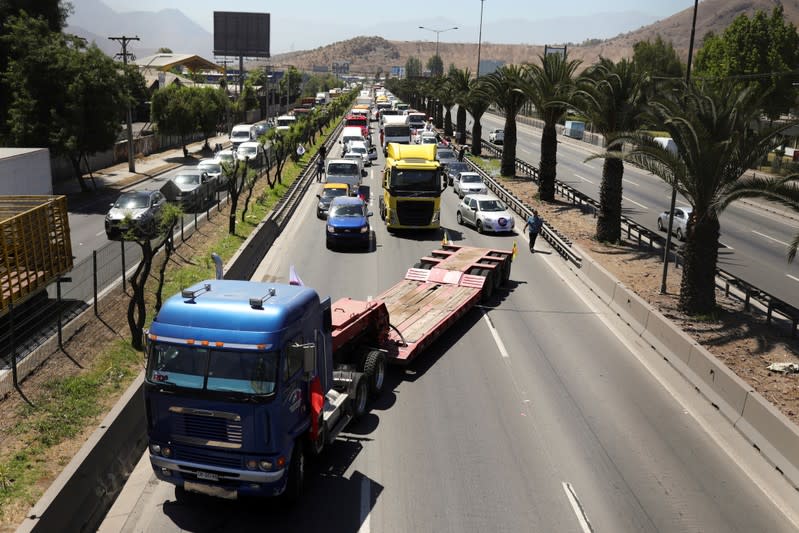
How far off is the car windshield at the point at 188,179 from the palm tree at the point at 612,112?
1953 cm

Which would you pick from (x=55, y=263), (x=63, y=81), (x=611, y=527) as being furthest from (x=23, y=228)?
(x=63, y=81)

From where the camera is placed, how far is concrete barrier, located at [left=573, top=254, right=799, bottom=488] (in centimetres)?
1282

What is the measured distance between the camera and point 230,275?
2223 centimetres

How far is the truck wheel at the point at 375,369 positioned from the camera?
1462 centimetres

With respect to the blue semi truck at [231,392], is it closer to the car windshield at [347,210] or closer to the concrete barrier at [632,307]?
the concrete barrier at [632,307]

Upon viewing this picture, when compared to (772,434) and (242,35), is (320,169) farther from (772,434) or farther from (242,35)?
(242,35)

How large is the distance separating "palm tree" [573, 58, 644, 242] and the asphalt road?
12.5 metres

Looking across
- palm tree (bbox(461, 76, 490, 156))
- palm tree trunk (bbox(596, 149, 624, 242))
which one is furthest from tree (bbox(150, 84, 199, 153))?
palm tree trunk (bbox(596, 149, 624, 242))

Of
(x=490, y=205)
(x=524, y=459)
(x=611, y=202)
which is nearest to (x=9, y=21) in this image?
(x=490, y=205)

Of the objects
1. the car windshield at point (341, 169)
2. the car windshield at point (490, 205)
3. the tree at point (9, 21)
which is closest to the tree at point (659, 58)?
the car windshield at point (341, 169)

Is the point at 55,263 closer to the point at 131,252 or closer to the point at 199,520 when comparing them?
the point at 131,252

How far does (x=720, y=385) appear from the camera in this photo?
611 inches

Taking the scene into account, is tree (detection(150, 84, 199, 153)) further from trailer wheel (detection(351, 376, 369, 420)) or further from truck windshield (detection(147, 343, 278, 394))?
truck windshield (detection(147, 343, 278, 394))

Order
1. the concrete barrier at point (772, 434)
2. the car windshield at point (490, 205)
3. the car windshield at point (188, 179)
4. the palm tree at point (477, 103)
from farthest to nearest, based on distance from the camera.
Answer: the palm tree at point (477, 103) → the car windshield at point (188, 179) → the car windshield at point (490, 205) → the concrete barrier at point (772, 434)
